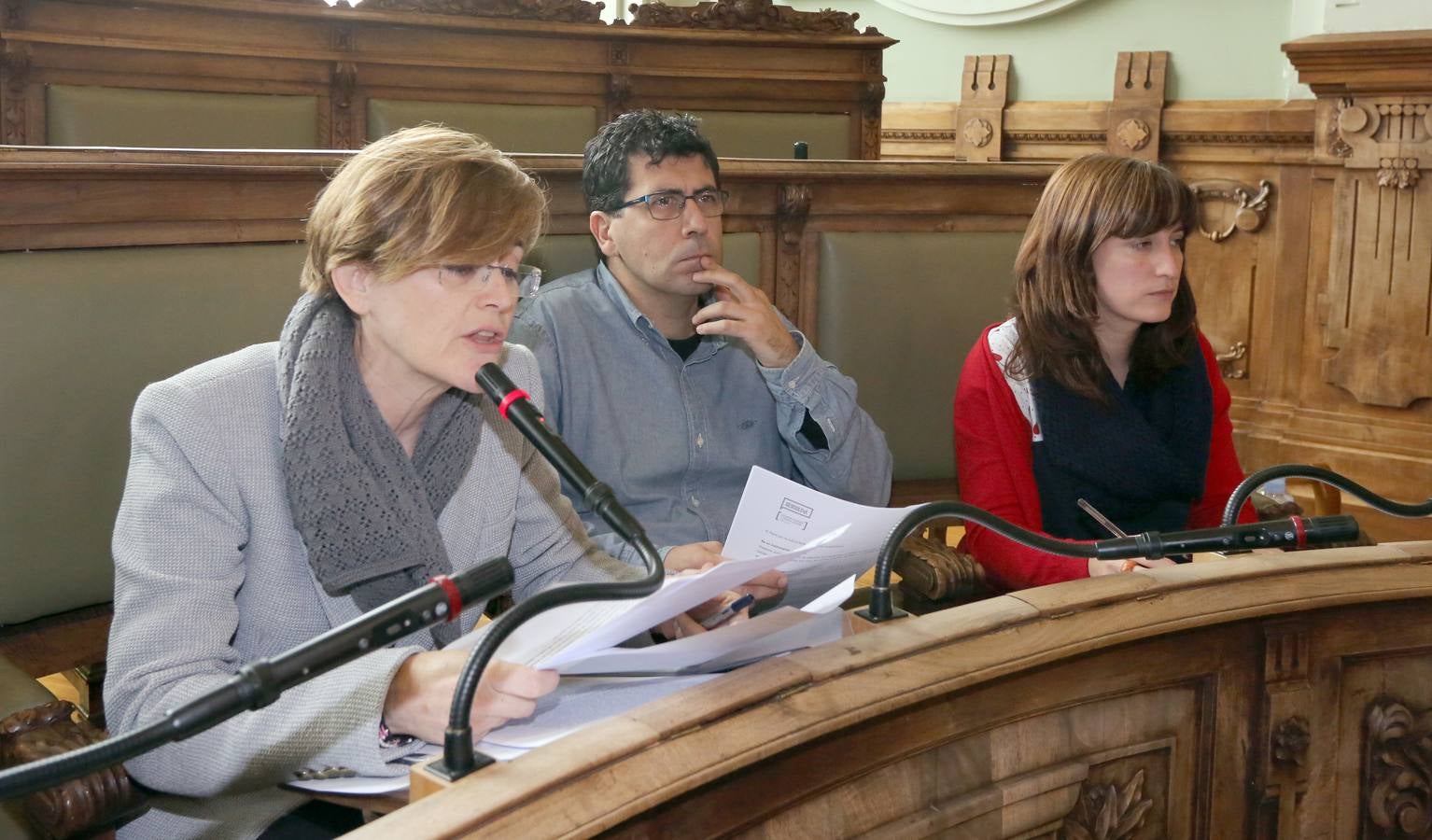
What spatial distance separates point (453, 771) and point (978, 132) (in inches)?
170

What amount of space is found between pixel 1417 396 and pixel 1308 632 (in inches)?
107

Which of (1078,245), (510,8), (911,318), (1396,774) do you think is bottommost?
(1396,774)

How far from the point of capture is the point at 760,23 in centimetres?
376

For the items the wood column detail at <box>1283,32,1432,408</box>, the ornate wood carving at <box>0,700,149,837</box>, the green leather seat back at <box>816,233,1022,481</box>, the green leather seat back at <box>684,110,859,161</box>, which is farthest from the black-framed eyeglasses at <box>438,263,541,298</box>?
the wood column detail at <box>1283,32,1432,408</box>

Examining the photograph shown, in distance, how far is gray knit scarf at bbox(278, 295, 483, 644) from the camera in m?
1.26

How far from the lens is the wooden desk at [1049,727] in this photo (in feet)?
2.87

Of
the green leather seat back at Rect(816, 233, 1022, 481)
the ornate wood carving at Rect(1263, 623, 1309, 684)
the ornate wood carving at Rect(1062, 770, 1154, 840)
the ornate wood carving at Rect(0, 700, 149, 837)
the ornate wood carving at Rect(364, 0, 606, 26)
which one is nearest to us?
the ornate wood carving at Rect(0, 700, 149, 837)

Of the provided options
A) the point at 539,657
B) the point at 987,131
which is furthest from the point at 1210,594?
the point at 987,131

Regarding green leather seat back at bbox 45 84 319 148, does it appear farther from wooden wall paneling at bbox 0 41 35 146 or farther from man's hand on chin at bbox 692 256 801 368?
man's hand on chin at bbox 692 256 801 368

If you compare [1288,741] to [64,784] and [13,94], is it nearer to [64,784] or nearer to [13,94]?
[64,784]

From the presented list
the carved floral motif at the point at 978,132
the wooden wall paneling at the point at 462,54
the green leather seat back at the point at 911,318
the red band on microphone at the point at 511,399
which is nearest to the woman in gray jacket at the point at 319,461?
the red band on microphone at the point at 511,399

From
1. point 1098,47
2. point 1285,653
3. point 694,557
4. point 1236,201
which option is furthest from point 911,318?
point 1098,47

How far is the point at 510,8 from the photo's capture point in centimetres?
356

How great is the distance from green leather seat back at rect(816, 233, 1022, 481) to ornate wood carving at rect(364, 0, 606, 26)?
1529mm
